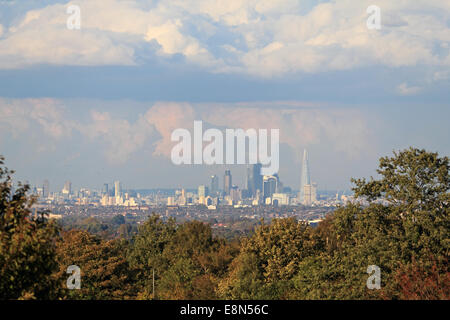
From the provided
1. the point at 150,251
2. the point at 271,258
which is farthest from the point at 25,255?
the point at 150,251

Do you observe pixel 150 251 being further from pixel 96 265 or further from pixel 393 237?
pixel 393 237

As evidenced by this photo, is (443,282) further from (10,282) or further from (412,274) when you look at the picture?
(10,282)

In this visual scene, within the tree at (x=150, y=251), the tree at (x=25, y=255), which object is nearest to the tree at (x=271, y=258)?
the tree at (x=150, y=251)

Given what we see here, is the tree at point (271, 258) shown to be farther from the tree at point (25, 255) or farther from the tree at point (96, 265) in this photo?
the tree at point (25, 255)

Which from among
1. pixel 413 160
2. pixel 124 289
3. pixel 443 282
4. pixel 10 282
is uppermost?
pixel 413 160

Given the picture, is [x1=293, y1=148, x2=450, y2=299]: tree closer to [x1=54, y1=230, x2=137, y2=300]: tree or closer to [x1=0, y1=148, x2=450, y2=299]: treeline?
[x1=0, y1=148, x2=450, y2=299]: treeline

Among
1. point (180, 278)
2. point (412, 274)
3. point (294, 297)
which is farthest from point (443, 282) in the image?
point (180, 278)
